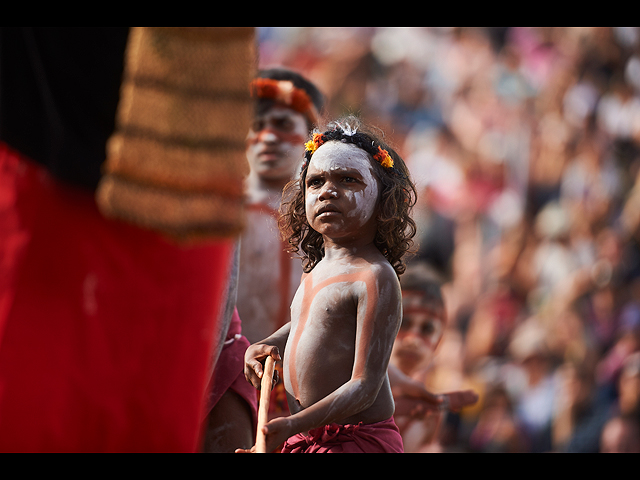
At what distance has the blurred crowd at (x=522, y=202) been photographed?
4.97 m

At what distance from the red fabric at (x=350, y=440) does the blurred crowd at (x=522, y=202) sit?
3086 mm

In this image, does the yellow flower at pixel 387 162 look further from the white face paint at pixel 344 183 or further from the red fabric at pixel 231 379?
the red fabric at pixel 231 379

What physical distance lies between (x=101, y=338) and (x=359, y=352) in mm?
854

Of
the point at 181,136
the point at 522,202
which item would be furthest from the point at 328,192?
the point at 522,202

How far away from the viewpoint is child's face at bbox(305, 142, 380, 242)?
6.04ft

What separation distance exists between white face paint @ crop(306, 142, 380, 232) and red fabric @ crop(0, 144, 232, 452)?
870 mm

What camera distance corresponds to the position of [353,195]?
6.07 ft

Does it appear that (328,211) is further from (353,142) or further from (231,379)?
(231,379)

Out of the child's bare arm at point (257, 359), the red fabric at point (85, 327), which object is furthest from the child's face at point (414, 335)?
the red fabric at point (85, 327)

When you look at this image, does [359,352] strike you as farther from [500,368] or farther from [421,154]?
[421,154]

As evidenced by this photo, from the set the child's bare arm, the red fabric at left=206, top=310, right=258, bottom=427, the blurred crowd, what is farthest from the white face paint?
the blurred crowd

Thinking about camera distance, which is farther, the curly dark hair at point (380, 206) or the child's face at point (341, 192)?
the curly dark hair at point (380, 206)

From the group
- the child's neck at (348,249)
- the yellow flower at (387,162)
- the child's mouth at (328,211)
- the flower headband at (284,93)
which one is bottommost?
the child's neck at (348,249)

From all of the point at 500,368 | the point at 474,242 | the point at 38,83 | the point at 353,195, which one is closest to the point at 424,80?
the point at 474,242
